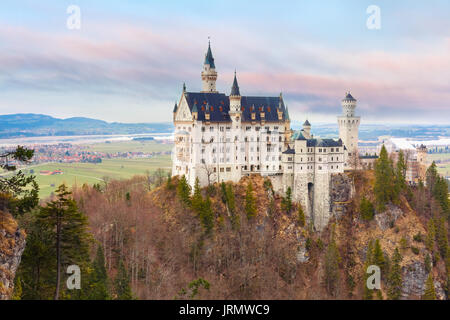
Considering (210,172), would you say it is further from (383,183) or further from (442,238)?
(442,238)

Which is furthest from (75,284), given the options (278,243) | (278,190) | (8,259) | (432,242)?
(432,242)

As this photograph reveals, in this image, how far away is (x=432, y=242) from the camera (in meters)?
79.6

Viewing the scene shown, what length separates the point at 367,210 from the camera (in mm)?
84438

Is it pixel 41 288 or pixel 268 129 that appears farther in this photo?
pixel 268 129

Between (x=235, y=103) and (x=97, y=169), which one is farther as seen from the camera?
(x=97, y=169)

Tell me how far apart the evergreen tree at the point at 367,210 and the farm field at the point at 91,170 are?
60752mm

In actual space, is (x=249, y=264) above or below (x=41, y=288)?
below

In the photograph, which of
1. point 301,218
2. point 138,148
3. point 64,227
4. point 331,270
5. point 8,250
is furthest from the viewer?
point 138,148

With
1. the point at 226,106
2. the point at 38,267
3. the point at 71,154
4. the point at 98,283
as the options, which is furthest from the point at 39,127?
the point at 38,267

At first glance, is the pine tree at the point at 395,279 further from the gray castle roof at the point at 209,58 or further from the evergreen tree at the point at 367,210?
the gray castle roof at the point at 209,58

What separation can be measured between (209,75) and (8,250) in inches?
2653

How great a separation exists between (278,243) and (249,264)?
8631 mm

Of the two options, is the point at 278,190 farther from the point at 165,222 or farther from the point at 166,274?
the point at 166,274

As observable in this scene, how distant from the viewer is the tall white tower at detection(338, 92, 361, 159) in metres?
95.3
